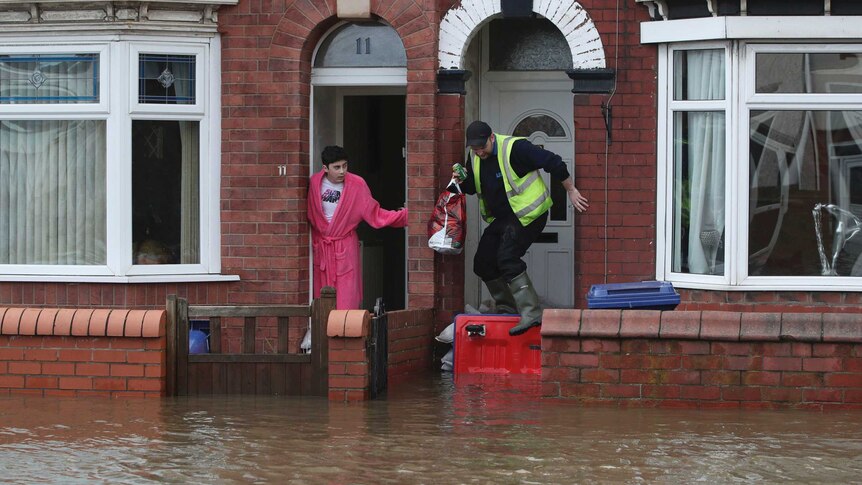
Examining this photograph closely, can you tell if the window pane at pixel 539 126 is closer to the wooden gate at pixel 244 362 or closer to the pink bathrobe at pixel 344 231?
the pink bathrobe at pixel 344 231

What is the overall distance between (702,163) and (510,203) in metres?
1.57

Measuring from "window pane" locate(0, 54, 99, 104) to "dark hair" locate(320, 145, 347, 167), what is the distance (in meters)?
1.95

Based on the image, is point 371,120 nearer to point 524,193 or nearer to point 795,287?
point 524,193

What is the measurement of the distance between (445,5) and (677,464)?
5657 millimetres

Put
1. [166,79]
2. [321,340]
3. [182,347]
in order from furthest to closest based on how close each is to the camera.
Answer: [166,79]
[182,347]
[321,340]

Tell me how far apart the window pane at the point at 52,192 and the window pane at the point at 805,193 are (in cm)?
539

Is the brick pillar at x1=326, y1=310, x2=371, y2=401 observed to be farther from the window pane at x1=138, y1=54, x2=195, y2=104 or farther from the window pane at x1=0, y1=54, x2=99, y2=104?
the window pane at x1=0, y1=54, x2=99, y2=104

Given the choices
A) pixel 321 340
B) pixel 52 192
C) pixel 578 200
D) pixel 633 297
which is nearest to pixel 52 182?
pixel 52 192

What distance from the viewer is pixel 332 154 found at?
484 inches

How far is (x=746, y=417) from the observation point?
30.9 feet

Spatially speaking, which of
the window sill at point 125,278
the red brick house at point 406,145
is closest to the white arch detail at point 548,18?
the red brick house at point 406,145

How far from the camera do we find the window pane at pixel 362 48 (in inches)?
500

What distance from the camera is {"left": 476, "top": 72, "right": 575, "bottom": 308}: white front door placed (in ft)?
43.8

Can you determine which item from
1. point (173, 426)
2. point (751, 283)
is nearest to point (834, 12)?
point (751, 283)
